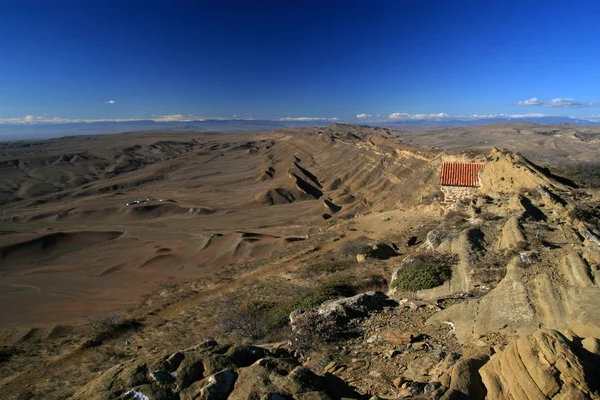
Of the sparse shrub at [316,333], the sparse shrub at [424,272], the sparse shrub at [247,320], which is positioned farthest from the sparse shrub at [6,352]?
the sparse shrub at [424,272]

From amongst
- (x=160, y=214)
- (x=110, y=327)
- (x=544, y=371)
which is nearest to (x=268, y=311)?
(x=110, y=327)

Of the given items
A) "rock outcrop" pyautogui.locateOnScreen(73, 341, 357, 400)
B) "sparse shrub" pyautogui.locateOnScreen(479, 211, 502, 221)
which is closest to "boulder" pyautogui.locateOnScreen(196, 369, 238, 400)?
"rock outcrop" pyautogui.locateOnScreen(73, 341, 357, 400)

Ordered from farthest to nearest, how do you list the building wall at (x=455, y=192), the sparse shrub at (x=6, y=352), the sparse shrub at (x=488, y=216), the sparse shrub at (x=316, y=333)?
the building wall at (x=455, y=192)
the sparse shrub at (x=488, y=216)
the sparse shrub at (x=6, y=352)
the sparse shrub at (x=316, y=333)

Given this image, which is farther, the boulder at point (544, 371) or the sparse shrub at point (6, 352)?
the sparse shrub at point (6, 352)

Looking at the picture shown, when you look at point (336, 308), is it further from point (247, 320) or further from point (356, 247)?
point (356, 247)

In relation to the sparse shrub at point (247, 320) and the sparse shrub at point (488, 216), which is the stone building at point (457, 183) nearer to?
the sparse shrub at point (488, 216)

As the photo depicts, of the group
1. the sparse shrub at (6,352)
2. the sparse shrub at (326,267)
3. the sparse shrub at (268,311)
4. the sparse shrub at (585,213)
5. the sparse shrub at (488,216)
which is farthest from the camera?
the sparse shrub at (326,267)
